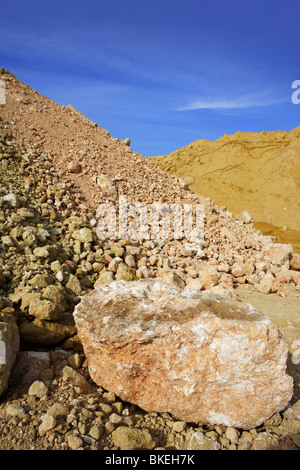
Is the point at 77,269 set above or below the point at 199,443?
above

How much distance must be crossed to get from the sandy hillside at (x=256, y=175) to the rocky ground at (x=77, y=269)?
569cm


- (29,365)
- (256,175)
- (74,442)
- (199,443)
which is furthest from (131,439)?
(256,175)

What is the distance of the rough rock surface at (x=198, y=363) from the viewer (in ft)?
7.91

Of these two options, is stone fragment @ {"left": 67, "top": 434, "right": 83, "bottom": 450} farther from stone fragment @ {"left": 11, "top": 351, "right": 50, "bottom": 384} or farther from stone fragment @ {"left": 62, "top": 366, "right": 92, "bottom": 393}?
stone fragment @ {"left": 11, "top": 351, "right": 50, "bottom": 384}

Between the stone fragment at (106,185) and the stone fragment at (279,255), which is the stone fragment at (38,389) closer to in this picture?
the stone fragment at (106,185)

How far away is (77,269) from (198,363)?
240cm

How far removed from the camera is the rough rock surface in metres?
2.41

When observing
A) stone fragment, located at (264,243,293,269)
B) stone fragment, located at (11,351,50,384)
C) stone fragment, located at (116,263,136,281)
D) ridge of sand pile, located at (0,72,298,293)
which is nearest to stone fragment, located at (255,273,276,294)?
ridge of sand pile, located at (0,72,298,293)

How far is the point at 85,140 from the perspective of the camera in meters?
7.53

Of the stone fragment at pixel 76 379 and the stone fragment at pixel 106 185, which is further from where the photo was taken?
the stone fragment at pixel 106 185

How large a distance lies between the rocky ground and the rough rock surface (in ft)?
0.47

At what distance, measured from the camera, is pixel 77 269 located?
429 centimetres

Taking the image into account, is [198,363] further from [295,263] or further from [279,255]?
[295,263]

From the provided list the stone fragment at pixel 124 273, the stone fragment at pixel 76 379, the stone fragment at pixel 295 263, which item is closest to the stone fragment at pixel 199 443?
the stone fragment at pixel 76 379
